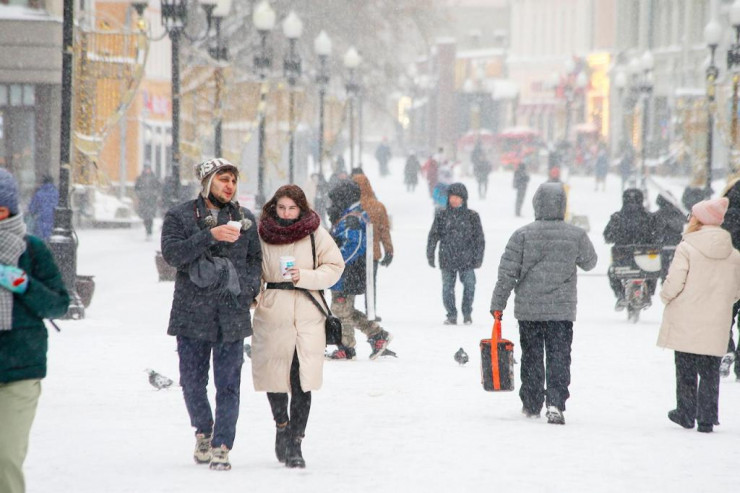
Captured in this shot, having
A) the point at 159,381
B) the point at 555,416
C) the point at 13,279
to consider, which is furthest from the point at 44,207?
the point at 13,279

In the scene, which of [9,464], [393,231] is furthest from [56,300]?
[393,231]

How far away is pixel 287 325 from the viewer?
7.29 m

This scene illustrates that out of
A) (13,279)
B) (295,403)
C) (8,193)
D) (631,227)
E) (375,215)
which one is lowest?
(295,403)

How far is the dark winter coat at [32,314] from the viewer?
567 cm

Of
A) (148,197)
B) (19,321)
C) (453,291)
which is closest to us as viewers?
(19,321)

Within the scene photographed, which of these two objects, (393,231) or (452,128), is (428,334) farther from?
(452,128)

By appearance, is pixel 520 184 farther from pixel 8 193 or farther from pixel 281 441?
pixel 8 193

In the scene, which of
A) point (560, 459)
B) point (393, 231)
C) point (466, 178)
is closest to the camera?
point (560, 459)

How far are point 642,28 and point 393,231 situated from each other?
42.9m

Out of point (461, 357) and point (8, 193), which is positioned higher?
point (8, 193)

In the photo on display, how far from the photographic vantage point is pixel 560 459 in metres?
7.84

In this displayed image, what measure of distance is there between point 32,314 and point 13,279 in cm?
21

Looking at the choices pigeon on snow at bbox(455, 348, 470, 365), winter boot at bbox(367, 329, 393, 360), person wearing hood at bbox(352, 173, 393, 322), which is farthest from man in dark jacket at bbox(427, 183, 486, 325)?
pigeon on snow at bbox(455, 348, 470, 365)

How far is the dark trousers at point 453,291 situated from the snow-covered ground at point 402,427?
242 mm
